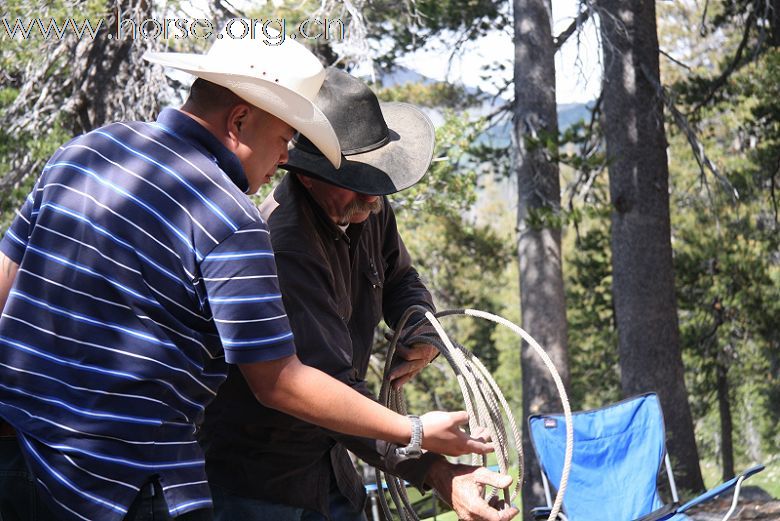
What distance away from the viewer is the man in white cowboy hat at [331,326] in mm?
2145

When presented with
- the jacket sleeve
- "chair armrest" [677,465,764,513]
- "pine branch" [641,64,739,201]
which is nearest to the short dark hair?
the jacket sleeve

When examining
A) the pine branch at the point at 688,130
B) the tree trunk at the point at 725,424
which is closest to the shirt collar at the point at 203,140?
the pine branch at the point at 688,130

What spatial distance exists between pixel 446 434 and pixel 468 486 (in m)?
0.21

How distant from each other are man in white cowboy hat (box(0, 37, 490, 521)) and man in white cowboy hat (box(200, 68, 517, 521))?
51 centimetres

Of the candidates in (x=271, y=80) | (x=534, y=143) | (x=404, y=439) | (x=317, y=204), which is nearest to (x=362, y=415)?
(x=404, y=439)

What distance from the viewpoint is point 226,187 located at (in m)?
1.64

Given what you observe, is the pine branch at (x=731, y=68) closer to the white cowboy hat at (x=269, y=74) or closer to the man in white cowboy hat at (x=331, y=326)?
the man in white cowboy hat at (x=331, y=326)

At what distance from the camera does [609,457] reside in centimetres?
574

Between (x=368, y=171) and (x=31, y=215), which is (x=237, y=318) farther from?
(x=368, y=171)

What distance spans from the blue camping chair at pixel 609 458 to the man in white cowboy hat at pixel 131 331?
13.1ft

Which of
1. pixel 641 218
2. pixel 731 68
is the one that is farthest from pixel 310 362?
pixel 731 68

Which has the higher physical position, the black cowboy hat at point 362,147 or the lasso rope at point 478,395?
the black cowboy hat at point 362,147

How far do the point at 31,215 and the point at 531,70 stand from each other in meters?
7.79

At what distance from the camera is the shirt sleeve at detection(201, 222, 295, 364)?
1572mm
